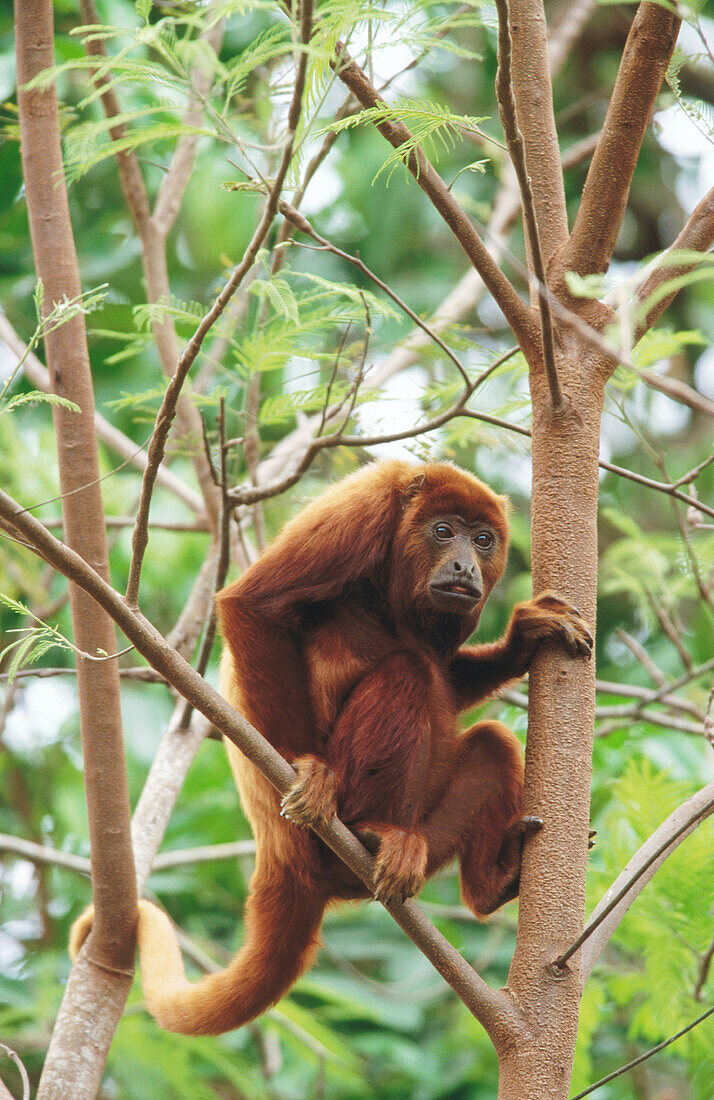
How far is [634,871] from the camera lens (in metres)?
1.88

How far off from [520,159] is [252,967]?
203 centimetres

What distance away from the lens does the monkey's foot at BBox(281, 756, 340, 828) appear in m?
2.04

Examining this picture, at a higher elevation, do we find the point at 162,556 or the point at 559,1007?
the point at 162,556

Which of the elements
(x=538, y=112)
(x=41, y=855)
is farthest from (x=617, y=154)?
(x=41, y=855)

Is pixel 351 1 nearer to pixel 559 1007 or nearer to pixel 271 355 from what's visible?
pixel 271 355

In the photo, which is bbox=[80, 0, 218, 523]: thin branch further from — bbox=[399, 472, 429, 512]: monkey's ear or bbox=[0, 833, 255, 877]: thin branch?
bbox=[0, 833, 255, 877]: thin branch

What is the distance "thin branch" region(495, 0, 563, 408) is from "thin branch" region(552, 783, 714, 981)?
0.88 m

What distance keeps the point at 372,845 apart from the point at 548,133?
5.45ft

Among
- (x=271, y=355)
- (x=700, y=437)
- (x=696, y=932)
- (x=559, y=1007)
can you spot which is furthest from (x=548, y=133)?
(x=700, y=437)

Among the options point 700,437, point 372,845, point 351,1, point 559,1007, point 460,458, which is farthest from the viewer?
point 700,437

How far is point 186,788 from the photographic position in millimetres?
5496

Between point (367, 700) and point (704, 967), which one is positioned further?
point (704, 967)

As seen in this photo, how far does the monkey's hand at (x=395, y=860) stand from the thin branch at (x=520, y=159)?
1.03 m

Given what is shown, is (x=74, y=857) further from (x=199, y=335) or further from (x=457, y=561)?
(x=199, y=335)
